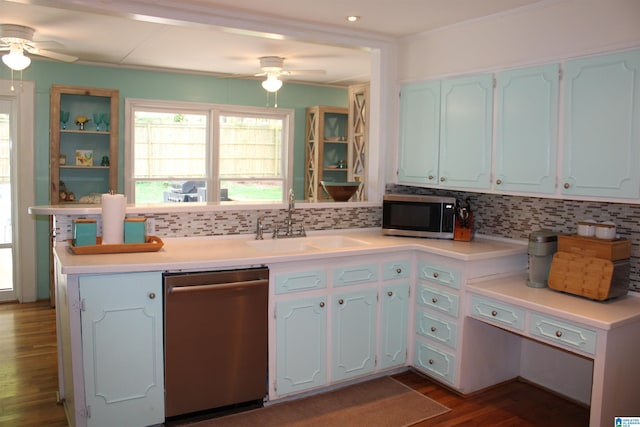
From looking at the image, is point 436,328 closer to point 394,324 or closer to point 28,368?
point 394,324

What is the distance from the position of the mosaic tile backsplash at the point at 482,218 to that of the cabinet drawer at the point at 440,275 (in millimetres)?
680

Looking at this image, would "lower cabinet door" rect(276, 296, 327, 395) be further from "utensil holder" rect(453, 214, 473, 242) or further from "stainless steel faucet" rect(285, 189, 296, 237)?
"utensil holder" rect(453, 214, 473, 242)

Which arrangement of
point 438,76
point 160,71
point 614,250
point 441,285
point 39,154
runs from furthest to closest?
point 160,71
point 39,154
point 438,76
point 441,285
point 614,250

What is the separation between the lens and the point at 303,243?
146 inches

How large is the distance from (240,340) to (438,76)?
225cm

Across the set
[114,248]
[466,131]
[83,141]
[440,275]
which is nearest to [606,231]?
[440,275]

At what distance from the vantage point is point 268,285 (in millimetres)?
3043

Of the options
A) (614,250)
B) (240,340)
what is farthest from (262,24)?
(614,250)

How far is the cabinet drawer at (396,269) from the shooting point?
348 cm

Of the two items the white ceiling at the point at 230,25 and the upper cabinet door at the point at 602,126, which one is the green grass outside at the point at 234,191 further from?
the upper cabinet door at the point at 602,126

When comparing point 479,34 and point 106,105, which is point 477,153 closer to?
point 479,34

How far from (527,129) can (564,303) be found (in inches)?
41.5

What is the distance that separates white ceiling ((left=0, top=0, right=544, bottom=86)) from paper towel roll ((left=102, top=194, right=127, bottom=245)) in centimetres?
109

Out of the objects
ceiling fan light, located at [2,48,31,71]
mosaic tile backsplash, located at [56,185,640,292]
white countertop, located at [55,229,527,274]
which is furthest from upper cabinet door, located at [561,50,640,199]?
ceiling fan light, located at [2,48,31,71]
